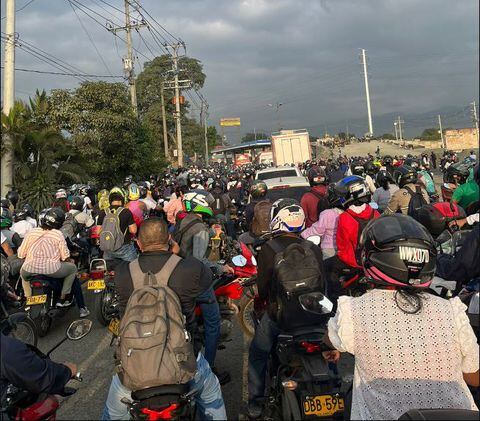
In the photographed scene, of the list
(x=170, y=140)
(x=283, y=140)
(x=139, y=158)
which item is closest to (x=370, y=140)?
(x=170, y=140)

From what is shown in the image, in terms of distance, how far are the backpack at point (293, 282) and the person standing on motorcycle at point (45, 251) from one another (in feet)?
12.6

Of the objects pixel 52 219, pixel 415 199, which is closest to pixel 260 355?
pixel 52 219

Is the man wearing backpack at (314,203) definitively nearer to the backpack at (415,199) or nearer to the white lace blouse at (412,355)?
the backpack at (415,199)

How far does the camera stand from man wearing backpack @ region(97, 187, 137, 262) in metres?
6.22

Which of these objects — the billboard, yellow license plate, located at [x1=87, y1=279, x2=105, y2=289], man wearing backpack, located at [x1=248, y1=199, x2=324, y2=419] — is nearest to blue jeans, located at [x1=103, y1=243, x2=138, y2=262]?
yellow license plate, located at [x1=87, y1=279, x2=105, y2=289]

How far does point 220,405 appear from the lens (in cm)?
302

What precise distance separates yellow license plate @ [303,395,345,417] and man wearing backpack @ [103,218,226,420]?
59 cm

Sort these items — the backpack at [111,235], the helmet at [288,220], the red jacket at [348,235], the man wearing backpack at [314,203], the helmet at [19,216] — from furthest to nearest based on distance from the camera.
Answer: the helmet at [19,216], the man wearing backpack at [314,203], the backpack at [111,235], the red jacket at [348,235], the helmet at [288,220]

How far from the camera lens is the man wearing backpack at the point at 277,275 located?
3.19 meters

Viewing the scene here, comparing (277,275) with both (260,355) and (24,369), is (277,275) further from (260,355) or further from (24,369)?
(24,369)

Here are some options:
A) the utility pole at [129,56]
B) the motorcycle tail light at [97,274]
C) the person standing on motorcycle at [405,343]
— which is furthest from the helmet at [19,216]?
the utility pole at [129,56]

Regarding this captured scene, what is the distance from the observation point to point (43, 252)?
6.00 metres

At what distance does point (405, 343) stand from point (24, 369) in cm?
183

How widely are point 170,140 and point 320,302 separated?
58.6 meters
